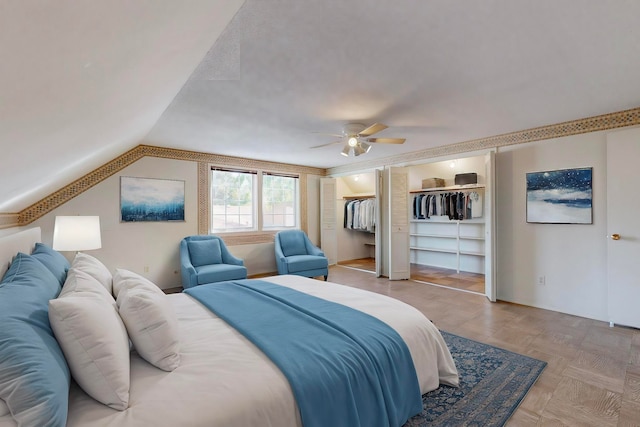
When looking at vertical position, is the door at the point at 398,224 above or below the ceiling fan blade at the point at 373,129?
below

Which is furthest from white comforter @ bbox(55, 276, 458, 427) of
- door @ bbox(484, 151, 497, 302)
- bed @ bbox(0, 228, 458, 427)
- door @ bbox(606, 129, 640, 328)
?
door @ bbox(606, 129, 640, 328)

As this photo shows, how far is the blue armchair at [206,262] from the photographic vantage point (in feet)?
13.7

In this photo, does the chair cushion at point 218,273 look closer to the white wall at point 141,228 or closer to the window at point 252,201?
the white wall at point 141,228

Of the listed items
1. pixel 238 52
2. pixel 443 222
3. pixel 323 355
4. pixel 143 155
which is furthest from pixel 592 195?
pixel 143 155

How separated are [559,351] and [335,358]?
2.53 m

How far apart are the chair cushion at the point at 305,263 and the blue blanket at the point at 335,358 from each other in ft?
9.63

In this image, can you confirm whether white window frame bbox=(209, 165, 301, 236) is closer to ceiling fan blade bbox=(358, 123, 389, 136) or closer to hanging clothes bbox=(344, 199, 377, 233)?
hanging clothes bbox=(344, 199, 377, 233)

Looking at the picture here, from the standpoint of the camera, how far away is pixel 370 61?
2.15 meters

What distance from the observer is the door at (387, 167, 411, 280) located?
17.9ft

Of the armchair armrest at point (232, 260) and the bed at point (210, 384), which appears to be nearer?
the bed at point (210, 384)

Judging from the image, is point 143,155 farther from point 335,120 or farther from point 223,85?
point 335,120

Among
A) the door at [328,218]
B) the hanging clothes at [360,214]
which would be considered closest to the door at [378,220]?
the hanging clothes at [360,214]

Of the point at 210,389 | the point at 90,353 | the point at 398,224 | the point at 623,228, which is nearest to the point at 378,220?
the point at 398,224

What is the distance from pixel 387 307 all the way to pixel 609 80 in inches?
106
